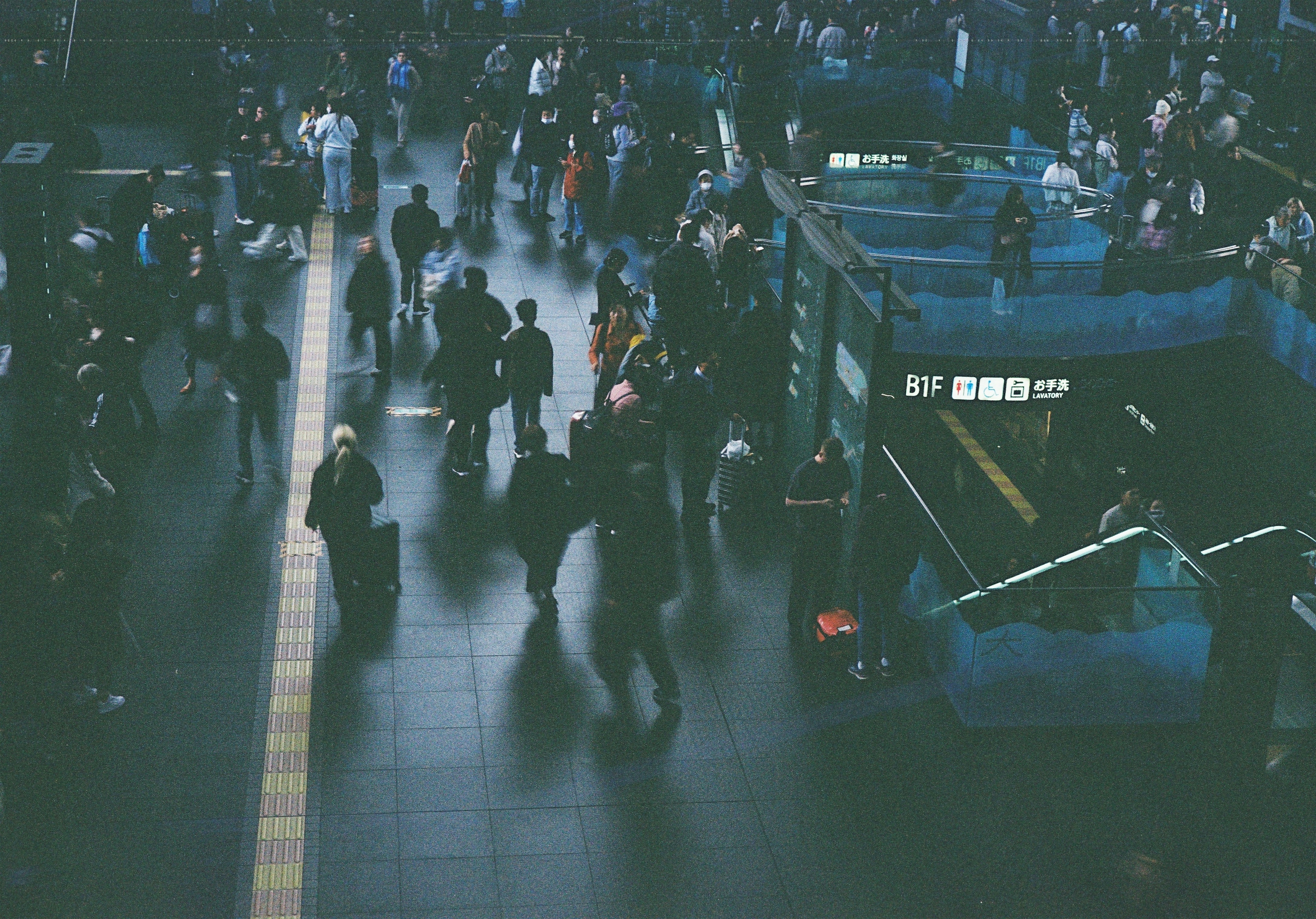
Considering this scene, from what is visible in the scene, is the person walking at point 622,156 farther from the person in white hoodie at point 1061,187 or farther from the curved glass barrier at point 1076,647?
the curved glass barrier at point 1076,647

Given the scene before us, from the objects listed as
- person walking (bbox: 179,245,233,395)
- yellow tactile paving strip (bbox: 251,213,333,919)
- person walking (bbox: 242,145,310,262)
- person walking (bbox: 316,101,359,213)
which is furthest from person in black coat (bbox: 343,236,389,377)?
person walking (bbox: 316,101,359,213)

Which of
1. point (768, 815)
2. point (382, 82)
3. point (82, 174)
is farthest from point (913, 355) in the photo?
point (382, 82)

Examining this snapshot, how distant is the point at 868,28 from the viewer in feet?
107

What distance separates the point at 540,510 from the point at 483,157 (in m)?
A: 10.9

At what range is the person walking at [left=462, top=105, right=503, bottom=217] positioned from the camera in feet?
64.5

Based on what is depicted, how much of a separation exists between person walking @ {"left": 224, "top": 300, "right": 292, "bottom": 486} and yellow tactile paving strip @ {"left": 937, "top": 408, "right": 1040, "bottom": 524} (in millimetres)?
6260

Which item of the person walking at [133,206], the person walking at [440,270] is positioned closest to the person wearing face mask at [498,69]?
the person walking at [133,206]

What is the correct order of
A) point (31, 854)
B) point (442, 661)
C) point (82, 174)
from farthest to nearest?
point (82, 174) → point (442, 661) → point (31, 854)

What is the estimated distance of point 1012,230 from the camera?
16.1 meters

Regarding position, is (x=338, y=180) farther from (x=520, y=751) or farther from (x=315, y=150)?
(x=520, y=751)

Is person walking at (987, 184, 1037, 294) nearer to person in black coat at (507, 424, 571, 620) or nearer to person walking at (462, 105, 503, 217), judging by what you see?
person walking at (462, 105, 503, 217)

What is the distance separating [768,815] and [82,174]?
689 inches

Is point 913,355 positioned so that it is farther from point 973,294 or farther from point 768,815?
point 768,815

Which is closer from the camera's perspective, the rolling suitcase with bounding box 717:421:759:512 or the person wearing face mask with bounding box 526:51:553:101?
the rolling suitcase with bounding box 717:421:759:512
